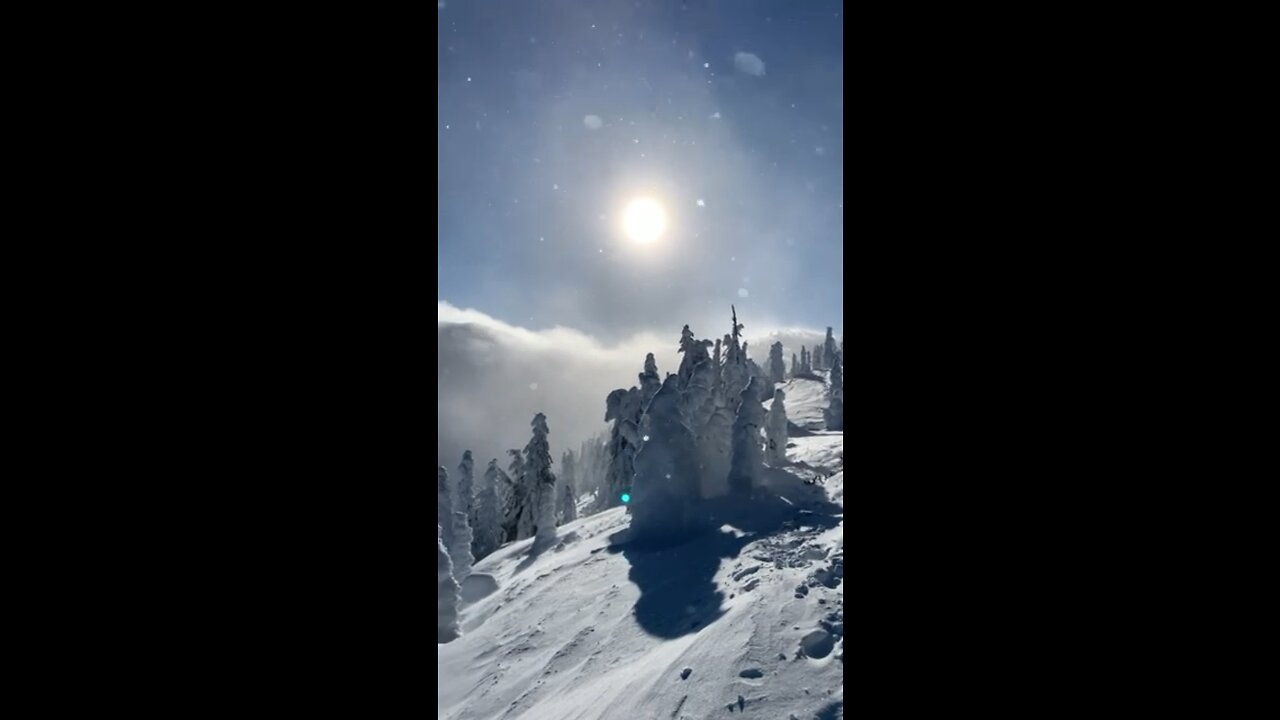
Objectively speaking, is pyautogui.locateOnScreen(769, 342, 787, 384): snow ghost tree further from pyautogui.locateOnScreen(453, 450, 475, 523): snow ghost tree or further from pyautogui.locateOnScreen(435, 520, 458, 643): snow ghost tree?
pyautogui.locateOnScreen(435, 520, 458, 643): snow ghost tree

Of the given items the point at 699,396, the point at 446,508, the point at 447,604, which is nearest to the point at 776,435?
the point at 699,396

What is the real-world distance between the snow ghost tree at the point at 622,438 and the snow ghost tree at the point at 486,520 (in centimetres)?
901

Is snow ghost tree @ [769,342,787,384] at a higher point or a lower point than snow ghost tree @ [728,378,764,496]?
higher

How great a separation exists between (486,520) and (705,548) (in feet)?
82.9

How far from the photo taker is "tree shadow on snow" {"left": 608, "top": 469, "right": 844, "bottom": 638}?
16109 millimetres

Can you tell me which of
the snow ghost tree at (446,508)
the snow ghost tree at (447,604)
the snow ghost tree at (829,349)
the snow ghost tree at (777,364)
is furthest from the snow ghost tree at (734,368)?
the snow ghost tree at (829,349)

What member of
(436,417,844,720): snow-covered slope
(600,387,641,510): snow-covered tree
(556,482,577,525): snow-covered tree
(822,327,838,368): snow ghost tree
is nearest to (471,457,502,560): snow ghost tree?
(556,482,577,525): snow-covered tree

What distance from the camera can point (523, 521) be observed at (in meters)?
38.2

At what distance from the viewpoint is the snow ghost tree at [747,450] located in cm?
2833

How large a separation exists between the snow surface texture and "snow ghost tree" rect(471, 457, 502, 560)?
1277cm

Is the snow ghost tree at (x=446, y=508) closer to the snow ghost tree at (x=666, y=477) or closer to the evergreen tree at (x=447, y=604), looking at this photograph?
the evergreen tree at (x=447, y=604)

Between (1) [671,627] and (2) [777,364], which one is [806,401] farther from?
(1) [671,627]
